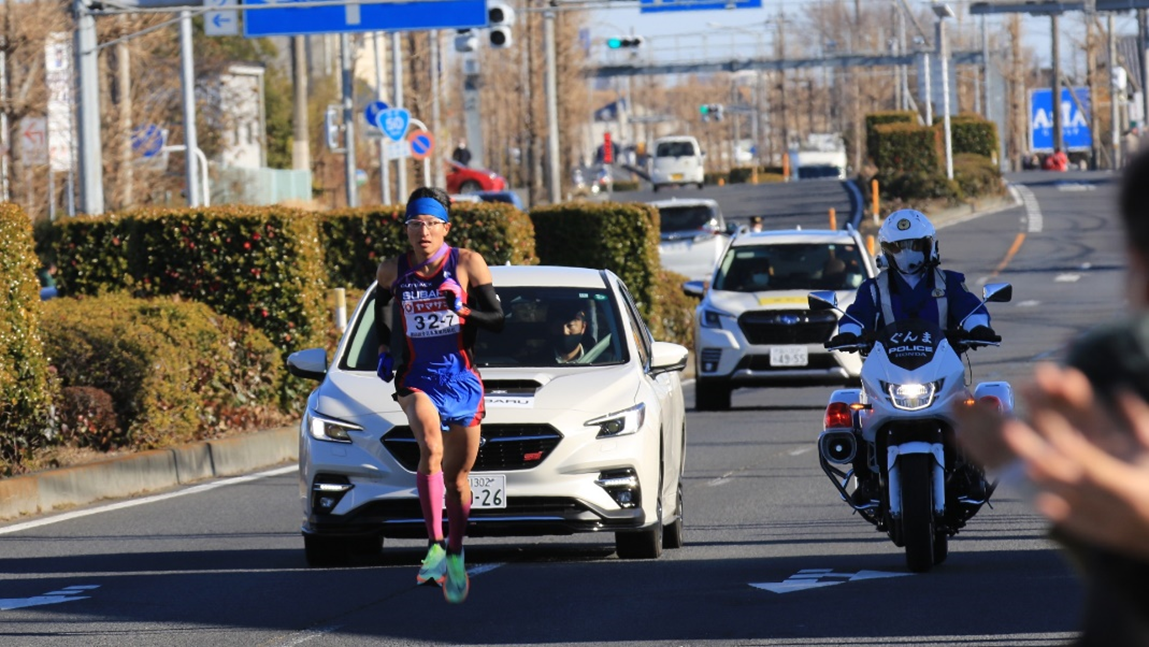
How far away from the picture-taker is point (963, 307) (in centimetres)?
1049

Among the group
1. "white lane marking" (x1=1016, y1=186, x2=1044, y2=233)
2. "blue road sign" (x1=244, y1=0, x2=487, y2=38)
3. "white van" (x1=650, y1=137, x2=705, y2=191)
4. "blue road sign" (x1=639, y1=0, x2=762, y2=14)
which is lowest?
"white lane marking" (x1=1016, y1=186, x2=1044, y2=233)

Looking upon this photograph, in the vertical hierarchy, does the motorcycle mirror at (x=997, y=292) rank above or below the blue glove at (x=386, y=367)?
above

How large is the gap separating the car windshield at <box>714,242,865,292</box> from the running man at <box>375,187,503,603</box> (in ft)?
38.5

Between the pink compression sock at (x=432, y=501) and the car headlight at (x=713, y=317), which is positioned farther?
the car headlight at (x=713, y=317)

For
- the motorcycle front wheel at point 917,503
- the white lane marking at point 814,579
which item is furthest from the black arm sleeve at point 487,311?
the motorcycle front wheel at point 917,503

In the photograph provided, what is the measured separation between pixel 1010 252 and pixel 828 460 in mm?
37461

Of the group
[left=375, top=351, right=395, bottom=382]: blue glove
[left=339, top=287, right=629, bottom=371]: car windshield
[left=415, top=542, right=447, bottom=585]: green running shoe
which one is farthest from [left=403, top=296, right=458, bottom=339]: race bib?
[left=339, top=287, right=629, bottom=371]: car windshield

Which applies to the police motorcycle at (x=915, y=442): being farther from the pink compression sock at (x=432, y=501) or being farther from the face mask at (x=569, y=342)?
the pink compression sock at (x=432, y=501)

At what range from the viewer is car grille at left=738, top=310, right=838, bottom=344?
20438 millimetres

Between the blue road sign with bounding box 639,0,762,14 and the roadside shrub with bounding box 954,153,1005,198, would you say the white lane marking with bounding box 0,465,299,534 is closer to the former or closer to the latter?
A: the blue road sign with bounding box 639,0,762,14

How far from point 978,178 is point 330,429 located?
5457cm

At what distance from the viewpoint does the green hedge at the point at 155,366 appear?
15992 millimetres

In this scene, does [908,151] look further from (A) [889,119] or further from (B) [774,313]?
(B) [774,313]

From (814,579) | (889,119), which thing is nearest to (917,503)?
(814,579)
